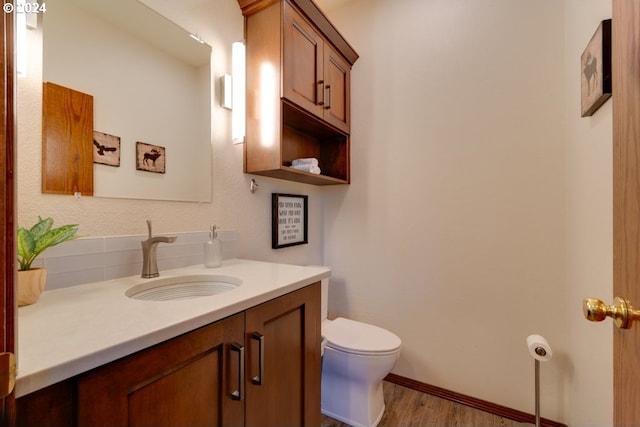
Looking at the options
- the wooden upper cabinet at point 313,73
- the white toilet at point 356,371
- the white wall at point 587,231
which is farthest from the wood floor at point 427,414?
the wooden upper cabinet at point 313,73

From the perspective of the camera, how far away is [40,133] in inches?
34.5

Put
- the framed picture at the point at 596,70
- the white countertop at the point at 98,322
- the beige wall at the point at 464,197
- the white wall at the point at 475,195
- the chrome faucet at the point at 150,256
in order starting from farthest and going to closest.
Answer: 1. the white wall at the point at 475,195
2. the beige wall at the point at 464,197
3. the chrome faucet at the point at 150,256
4. the framed picture at the point at 596,70
5. the white countertop at the point at 98,322

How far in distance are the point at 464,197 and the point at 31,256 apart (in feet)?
6.29

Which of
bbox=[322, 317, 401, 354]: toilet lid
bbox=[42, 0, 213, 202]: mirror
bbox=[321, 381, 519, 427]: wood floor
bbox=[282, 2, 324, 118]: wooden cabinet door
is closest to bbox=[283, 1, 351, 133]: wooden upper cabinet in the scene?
bbox=[282, 2, 324, 118]: wooden cabinet door

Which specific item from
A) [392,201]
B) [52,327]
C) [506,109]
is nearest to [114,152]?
[52,327]

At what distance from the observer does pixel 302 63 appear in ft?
5.14

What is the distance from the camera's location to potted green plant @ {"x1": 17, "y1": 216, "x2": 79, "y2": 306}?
704mm

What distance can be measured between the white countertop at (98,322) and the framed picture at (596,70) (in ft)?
4.12

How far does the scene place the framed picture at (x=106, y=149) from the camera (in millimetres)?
1019

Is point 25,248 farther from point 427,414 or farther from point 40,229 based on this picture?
point 427,414

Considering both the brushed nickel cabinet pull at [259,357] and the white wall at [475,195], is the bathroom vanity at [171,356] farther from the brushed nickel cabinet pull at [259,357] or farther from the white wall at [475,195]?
the white wall at [475,195]

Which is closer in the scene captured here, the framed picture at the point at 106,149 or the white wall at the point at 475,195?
the framed picture at the point at 106,149

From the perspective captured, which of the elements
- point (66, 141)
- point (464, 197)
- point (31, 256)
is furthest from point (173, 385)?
point (464, 197)

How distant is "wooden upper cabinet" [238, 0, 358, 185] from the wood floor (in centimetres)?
146
